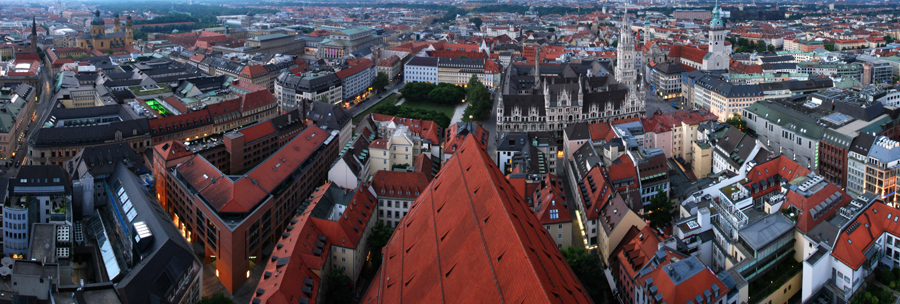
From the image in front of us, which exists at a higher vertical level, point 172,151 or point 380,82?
point 380,82

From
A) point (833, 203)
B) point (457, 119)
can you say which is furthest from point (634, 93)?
point (833, 203)

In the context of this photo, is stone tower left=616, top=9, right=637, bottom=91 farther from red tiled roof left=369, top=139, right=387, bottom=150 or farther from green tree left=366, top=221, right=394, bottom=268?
green tree left=366, top=221, right=394, bottom=268

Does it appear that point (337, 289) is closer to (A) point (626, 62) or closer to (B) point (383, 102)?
(B) point (383, 102)

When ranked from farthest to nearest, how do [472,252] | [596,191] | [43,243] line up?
1. [596,191]
2. [43,243]
3. [472,252]

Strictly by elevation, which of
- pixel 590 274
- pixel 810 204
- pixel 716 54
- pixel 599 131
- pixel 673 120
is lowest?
pixel 590 274

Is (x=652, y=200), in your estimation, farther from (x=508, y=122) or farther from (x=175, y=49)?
(x=175, y=49)

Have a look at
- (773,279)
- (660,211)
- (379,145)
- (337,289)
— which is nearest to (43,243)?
(337,289)
